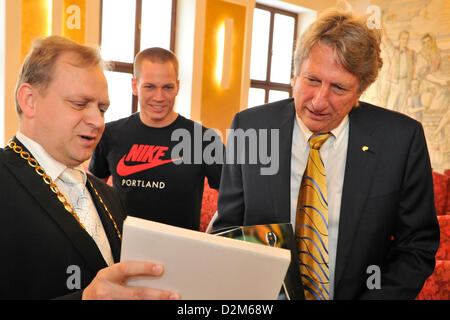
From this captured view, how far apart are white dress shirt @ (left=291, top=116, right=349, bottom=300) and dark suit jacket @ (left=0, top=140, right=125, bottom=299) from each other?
2.78ft

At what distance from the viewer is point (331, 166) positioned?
173cm

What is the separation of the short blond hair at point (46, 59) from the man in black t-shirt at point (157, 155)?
1.28 m

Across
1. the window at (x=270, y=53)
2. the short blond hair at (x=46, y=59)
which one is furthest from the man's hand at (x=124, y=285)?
the window at (x=270, y=53)

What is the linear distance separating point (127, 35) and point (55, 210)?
6.79 m

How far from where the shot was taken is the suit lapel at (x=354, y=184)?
5.27 ft

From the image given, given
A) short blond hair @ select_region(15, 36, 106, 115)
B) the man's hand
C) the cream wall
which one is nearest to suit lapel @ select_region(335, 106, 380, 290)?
the man's hand

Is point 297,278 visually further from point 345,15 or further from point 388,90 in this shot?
point 388,90

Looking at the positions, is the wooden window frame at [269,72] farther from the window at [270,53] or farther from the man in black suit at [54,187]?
the man in black suit at [54,187]

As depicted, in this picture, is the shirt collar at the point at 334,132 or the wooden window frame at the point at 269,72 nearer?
the shirt collar at the point at 334,132

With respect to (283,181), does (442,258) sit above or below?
below

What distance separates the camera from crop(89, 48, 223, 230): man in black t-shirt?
2.74 metres

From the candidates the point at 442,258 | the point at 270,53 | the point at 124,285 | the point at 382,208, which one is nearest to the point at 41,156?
the point at 124,285

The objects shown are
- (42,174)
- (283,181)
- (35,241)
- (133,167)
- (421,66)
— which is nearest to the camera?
(35,241)

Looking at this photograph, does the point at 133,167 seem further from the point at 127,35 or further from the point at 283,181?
the point at 127,35
